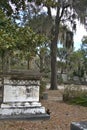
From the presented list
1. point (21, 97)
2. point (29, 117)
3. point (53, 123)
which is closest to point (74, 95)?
point (21, 97)

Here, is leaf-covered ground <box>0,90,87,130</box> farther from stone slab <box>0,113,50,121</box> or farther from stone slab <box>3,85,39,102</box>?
A: stone slab <box>3,85,39,102</box>

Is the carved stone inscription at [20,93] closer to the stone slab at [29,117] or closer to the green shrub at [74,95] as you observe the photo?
the stone slab at [29,117]

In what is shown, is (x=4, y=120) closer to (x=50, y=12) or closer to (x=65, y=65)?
(x=50, y=12)

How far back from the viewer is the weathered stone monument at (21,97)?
10.0m

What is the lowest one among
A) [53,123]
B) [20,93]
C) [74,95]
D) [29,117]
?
[53,123]

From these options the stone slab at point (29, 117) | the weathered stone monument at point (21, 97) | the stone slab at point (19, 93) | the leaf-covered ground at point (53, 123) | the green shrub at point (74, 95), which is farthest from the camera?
the green shrub at point (74, 95)

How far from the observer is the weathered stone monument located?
32.9 feet

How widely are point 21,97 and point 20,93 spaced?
13 centimetres

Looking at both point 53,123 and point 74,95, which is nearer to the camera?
point 53,123

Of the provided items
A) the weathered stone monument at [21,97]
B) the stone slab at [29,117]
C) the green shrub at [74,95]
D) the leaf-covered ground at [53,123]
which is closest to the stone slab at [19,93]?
the weathered stone monument at [21,97]

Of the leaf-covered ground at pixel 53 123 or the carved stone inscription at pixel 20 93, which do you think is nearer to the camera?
the leaf-covered ground at pixel 53 123

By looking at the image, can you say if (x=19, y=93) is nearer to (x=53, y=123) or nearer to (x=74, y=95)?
(x=53, y=123)

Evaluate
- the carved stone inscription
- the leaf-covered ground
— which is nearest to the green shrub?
the leaf-covered ground

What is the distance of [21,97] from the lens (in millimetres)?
10281
